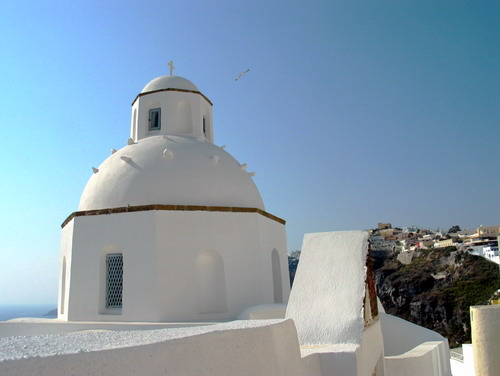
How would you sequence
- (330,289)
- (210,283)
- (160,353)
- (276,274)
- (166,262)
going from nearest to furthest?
(160,353)
(330,289)
(166,262)
(210,283)
(276,274)

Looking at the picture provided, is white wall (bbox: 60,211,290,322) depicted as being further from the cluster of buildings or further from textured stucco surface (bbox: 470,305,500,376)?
the cluster of buildings

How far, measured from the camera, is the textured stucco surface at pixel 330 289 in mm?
4074

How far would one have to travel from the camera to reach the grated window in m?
8.79

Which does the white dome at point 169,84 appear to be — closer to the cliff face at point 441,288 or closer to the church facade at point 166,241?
the church facade at point 166,241

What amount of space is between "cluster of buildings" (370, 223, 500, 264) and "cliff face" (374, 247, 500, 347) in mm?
3062

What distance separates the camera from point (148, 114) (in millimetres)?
11477

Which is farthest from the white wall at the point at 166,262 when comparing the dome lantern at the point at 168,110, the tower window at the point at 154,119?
the tower window at the point at 154,119

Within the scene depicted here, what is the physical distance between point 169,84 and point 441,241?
57005mm

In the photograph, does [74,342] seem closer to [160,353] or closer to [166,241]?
[160,353]

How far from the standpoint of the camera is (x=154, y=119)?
11.5m

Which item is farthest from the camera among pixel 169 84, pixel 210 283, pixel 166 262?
pixel 169 84

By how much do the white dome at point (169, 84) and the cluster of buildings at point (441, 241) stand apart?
40.5 meters

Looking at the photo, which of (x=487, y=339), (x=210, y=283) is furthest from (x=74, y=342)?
(x=487, y=339)

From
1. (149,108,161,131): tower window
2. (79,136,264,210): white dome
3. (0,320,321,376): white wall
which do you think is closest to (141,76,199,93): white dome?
(149,108,161,131): tower window
